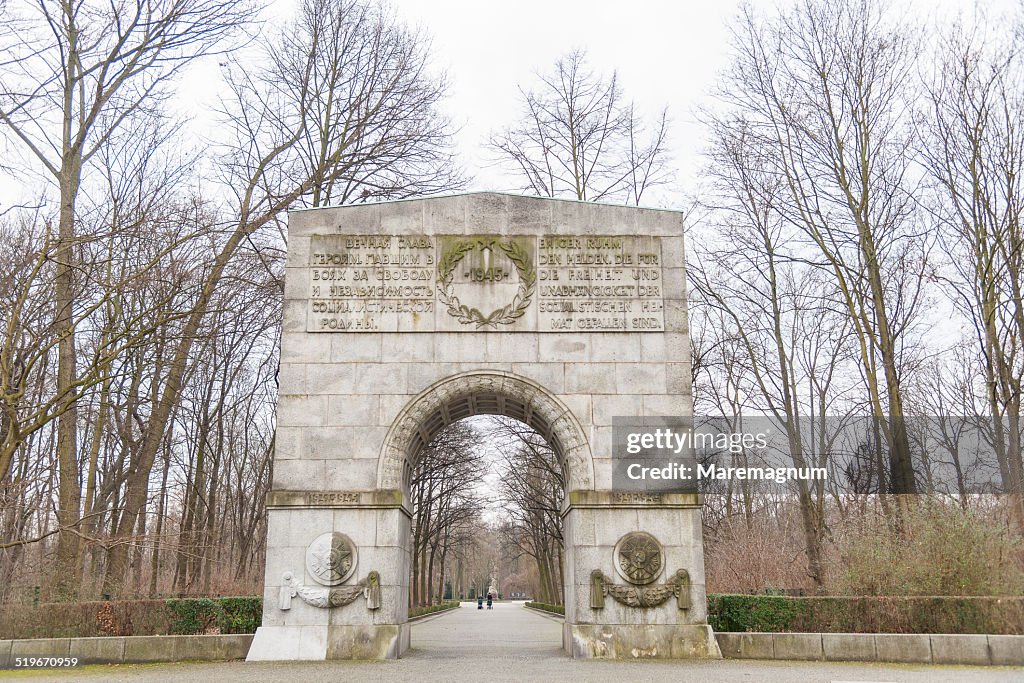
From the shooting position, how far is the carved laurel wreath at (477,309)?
1619cm

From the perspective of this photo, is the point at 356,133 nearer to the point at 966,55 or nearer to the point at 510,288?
the point at 510,288

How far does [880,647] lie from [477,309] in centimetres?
896

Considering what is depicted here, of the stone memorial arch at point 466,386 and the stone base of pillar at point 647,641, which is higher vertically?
the stone memorial arch at point 466,386

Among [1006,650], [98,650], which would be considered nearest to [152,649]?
[98,650]

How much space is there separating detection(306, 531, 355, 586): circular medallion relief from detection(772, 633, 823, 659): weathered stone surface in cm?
737

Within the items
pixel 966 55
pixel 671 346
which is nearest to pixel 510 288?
pixel 671 346

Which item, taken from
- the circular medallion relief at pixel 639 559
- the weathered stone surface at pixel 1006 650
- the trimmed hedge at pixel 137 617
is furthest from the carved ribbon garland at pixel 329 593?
the weathered stone surface at pixel 1006 650

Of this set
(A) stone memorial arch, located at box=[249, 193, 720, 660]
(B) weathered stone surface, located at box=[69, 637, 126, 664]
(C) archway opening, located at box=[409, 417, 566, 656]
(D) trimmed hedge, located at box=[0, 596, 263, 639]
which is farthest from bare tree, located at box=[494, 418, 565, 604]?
(B) weathered stone surface, located at box=[69, 637, 126, 664]

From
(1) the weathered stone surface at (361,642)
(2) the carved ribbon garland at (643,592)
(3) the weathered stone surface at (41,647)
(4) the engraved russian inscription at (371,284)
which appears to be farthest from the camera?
(4) the engraved russian inscription at (371,284)

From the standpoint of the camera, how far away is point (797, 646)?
14.5 meters

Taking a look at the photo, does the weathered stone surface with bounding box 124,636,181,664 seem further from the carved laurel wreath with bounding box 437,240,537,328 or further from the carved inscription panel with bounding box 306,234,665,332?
the carved laurel wreath with bounding box 437,240,537,328

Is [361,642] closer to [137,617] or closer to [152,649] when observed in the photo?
[152,649]

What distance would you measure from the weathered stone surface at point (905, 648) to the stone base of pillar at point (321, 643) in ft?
26.7

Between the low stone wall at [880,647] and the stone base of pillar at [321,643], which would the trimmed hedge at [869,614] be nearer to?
the low stone wall at [880,647]
